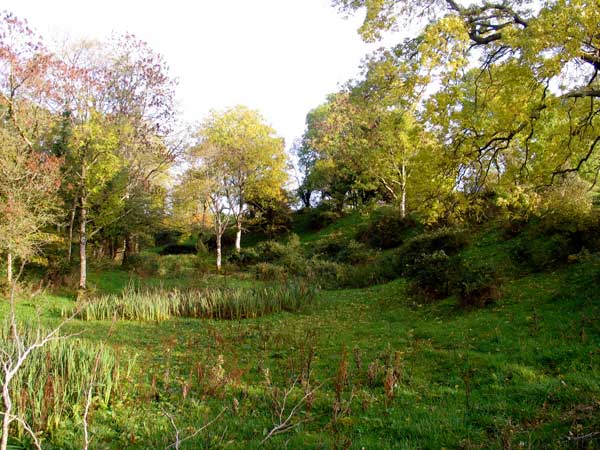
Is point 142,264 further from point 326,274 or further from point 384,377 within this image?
point 384,377

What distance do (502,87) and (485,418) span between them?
5493mm

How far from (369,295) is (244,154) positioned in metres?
14.1

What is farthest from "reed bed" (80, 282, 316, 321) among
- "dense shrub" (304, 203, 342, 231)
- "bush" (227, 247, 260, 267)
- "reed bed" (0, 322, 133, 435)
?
"dense shrub" (304, 203, 342, 231)

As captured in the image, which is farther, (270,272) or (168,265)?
(168,265)

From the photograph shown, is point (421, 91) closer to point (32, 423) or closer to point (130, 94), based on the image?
point (32, 423)

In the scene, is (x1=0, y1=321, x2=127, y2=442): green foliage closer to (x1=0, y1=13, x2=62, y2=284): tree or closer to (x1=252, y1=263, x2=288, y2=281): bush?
(x1=0, y1=13, x2=62, y2=284): tree

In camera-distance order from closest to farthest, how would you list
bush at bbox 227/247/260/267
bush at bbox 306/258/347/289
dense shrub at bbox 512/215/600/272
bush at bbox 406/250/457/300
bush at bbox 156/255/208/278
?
dense shrub at bbox 512/215/600/272 < bush at bbox 406/250/457/300 < bush at bbox 306/258/347/289 < bush at bbox 156/255/208/278 < bush at bbox 227/247/260/267

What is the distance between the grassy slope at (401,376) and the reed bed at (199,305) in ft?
1.99

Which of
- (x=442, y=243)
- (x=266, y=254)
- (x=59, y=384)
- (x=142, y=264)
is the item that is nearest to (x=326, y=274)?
(x=442, y=243)

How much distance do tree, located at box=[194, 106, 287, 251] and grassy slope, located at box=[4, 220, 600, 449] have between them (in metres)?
14.8

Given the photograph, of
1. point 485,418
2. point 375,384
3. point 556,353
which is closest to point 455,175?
point 556,353

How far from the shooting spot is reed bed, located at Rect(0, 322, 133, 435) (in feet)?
12.0

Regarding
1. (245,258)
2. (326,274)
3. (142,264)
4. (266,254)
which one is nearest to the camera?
(326,274)

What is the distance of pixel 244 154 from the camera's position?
23.4 metres
